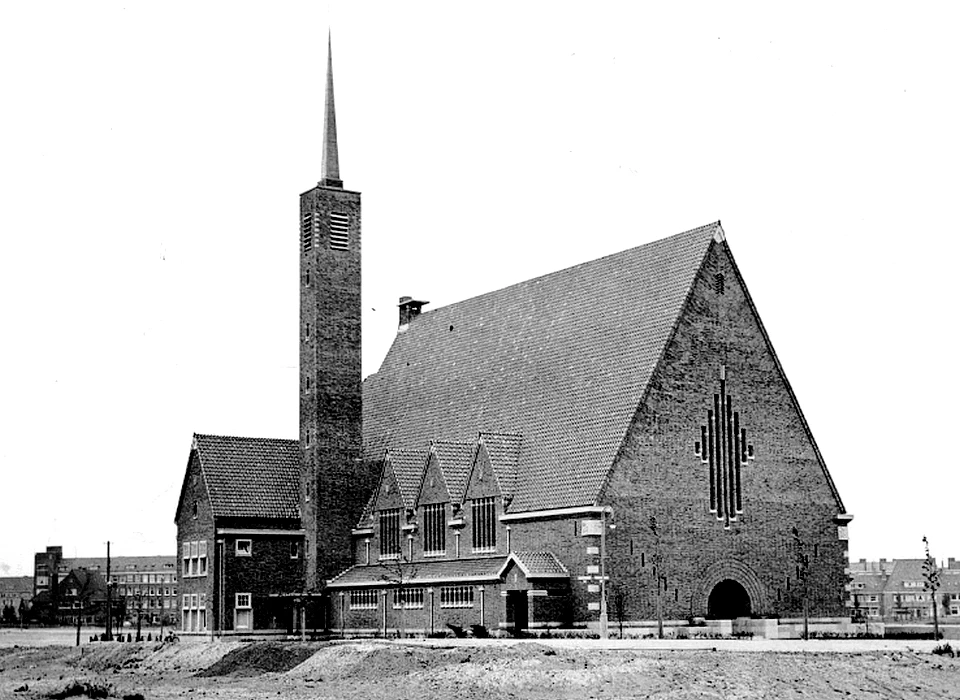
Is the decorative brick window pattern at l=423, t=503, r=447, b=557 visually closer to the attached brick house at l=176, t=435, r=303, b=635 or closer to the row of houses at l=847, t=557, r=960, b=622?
the attached brick house at l=176, t=435, r=303, b=635

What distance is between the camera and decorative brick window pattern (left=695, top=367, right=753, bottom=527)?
61.5 metres

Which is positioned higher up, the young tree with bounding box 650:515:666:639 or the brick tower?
the brick tower

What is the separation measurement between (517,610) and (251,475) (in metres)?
18.2

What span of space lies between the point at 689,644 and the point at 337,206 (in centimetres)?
3070

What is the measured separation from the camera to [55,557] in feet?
565

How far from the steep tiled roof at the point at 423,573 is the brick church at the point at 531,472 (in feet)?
0.42

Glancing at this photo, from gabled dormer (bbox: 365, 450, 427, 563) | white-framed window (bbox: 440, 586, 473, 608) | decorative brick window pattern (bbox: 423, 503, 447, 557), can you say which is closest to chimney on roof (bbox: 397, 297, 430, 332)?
gabled dormer (bbox: 365, 450, 427, 563)

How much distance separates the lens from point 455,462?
67.0 metres

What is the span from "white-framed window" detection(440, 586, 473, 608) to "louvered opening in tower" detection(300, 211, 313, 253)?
17708 millimetres

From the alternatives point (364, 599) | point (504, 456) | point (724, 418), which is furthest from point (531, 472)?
point (364, 599)

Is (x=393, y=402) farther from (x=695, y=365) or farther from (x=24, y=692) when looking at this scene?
(x=24, y=692)

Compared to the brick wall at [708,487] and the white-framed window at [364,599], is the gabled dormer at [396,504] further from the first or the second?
the brick wall at [708,487]

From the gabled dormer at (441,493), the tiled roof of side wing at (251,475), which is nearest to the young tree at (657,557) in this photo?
the gabled dormer at (441,493)

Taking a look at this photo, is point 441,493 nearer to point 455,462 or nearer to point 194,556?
point 455,462
